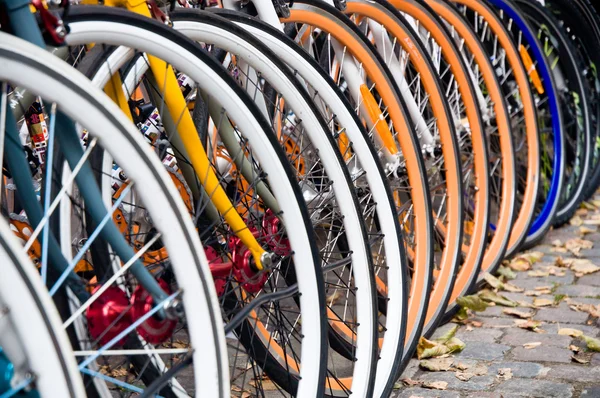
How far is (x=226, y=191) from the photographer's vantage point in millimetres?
2627

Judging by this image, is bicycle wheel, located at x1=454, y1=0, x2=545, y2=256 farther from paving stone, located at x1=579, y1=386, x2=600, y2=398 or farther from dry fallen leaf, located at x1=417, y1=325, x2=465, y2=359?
paving stone, located at x1=579, y1=386, x2=600, y2=398

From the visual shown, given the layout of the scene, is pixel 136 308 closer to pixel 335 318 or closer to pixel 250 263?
pixel 250 263

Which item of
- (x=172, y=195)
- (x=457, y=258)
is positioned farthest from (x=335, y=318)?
(x=172, y=195)

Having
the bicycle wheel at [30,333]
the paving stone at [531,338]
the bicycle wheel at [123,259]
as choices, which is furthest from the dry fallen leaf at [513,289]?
the bicycle wheel at [30,333]

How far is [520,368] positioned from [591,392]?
1.05 feet

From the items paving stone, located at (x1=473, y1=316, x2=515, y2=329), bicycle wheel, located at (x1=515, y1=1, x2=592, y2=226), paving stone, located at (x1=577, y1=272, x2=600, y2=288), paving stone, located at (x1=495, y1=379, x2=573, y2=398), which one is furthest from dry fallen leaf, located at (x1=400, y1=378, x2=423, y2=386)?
bicycle wheel, located at (x1=515, y1=1, x2=592, y2=226)

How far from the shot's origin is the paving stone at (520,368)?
3219 mm

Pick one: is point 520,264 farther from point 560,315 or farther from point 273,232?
point 273,232

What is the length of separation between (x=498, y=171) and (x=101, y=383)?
136 inches

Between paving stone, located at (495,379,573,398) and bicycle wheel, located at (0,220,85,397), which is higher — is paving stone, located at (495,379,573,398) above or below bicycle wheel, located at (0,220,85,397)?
below

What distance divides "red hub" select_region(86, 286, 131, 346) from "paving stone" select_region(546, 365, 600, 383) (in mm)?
1836

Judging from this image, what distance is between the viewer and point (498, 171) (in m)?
4.93

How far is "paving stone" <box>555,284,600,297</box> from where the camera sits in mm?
4047

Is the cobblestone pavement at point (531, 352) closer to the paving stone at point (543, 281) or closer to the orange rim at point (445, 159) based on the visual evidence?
the paving stone at point (543, 281)
